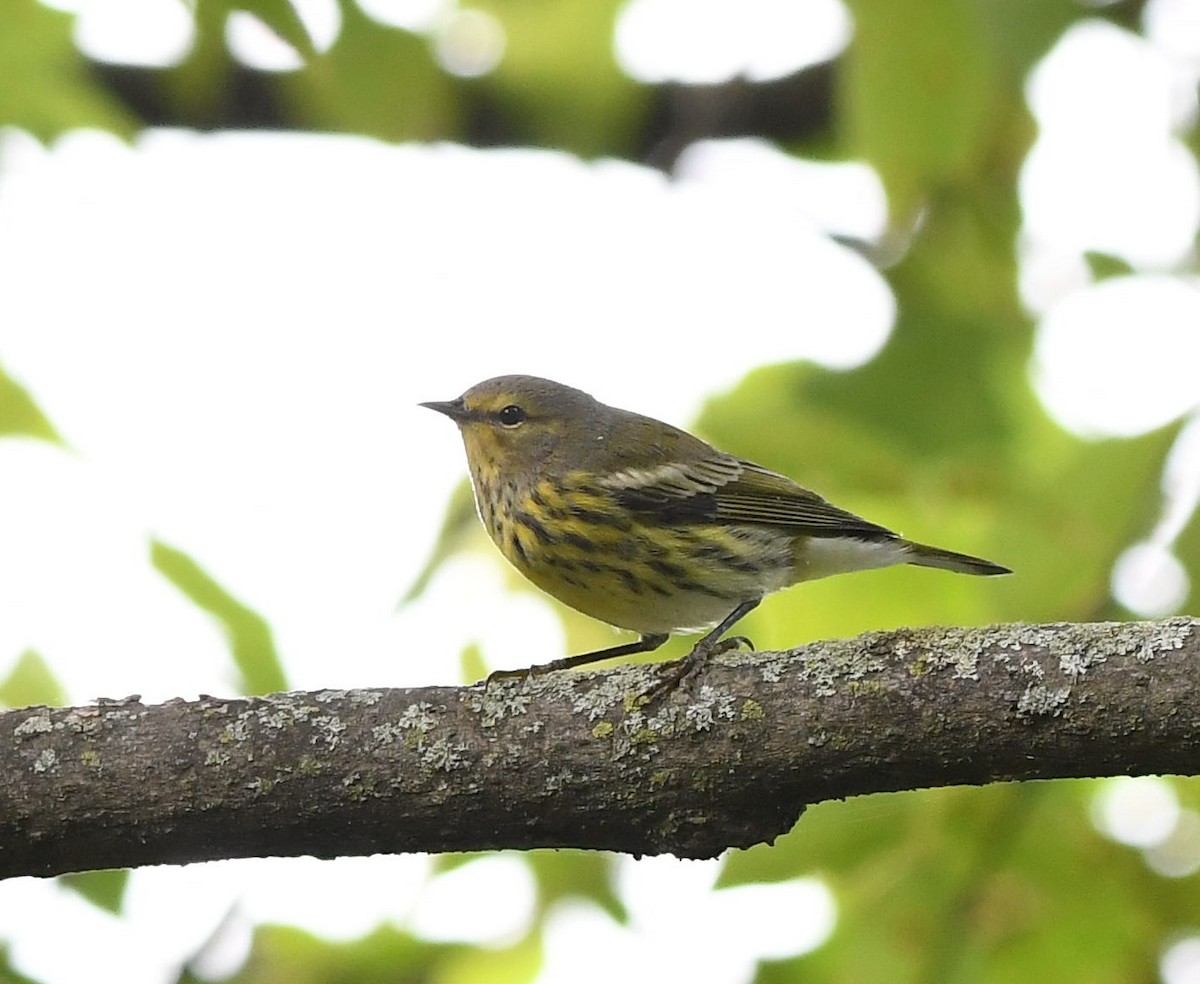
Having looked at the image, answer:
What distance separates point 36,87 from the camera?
3908 millimetres

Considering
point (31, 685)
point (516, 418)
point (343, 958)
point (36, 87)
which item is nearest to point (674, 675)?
point (31, 685)

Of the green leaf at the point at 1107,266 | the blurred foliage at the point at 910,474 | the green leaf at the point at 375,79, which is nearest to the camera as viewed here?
the blurred foliage at the point at 910,474

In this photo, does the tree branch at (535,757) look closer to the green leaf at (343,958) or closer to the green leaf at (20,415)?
the green leaf at (20,415)

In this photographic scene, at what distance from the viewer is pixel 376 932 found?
4551 mm

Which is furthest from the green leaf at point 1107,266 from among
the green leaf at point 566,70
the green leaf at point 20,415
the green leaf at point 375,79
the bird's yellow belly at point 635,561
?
the green leaf at point 20,415

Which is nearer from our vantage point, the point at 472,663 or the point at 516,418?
the point at 472,663

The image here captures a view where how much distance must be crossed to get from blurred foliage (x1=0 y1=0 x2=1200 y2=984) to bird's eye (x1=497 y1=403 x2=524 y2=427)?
584mm

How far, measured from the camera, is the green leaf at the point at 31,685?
159 inches

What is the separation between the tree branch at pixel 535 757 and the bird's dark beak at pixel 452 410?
2.85 meters

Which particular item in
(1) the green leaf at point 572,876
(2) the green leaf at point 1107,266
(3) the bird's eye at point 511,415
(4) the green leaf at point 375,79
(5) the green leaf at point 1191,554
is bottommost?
(1) the green leaf at point 572,876

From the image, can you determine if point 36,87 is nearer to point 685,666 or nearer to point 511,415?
point 511,415

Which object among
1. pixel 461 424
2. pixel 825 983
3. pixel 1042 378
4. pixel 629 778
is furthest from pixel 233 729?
pixel 1042 378

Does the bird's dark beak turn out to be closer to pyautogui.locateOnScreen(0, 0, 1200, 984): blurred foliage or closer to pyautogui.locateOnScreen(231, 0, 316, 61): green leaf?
pyautogui.locateOnScreen(0, 0, 1200, 984): blurred foliage

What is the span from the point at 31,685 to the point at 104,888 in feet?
3.07
